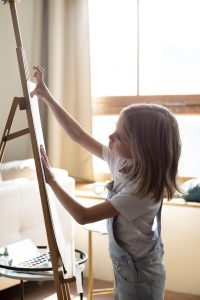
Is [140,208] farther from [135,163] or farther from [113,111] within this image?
[113,111]

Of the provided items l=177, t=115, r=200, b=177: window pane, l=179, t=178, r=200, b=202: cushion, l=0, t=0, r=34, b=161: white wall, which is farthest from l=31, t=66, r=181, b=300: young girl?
l=0, t=0, r=34, b=161: white wall

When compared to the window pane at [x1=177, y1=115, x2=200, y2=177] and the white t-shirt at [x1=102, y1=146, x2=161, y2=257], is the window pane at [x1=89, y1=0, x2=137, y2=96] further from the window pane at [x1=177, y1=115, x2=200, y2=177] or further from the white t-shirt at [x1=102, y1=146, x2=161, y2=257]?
the white t-shirt at [x1=102, y1=146, x2=161, y2=257]

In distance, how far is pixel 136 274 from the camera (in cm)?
158

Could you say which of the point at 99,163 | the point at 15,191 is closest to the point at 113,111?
the point at 99,163

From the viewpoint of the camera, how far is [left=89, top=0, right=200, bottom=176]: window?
10.7 feet

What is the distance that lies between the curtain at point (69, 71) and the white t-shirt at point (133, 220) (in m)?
1.87

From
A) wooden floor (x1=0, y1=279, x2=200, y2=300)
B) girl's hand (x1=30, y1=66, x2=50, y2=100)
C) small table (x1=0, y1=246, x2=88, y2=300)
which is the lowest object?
wooden floor (x1=0, y1=279, x2=200, y2=300)

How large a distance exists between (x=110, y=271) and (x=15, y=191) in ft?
3.07

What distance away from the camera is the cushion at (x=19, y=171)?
9.96 feet

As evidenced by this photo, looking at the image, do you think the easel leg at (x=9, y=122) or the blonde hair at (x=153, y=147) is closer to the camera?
the blonde hair at (x=153, y=147)

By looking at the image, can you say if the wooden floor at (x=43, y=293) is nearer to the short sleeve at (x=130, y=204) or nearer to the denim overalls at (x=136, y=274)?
the denim overalls at (x=136, y=274)

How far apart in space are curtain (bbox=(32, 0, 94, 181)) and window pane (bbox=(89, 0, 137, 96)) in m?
0.12

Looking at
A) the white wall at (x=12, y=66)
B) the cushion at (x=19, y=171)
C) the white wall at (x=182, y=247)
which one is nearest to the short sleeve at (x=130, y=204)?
the white wall at (x=182, y=247)

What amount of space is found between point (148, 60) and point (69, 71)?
0.57m
